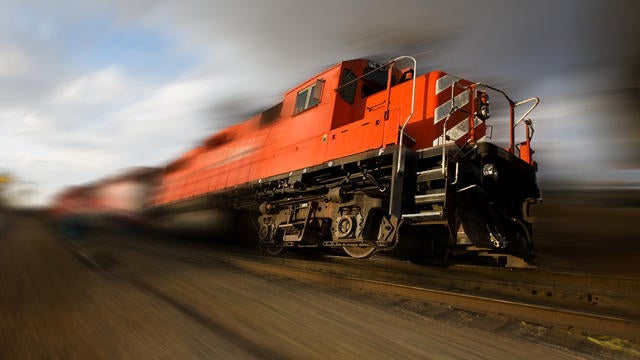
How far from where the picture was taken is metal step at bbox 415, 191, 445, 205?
15.5 feet

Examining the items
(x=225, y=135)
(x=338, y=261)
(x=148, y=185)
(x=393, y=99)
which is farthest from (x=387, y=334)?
(x=148, y=185)

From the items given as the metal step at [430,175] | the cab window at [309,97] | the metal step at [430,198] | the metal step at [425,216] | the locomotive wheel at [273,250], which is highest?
the cab window at [309,97]

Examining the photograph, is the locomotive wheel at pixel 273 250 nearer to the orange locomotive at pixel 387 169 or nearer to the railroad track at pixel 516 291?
the orange locomotive at pixel 387 169

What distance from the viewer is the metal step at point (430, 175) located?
15.8 ft

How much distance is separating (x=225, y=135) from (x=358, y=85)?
5.66 m

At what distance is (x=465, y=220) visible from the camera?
4.98 m

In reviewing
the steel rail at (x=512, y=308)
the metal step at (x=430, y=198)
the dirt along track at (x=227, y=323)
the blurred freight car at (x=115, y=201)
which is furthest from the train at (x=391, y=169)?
the blurred freight car at (x=115, y=201)

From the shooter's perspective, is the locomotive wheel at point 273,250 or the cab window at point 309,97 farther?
the locomotive wheel at point 273,250

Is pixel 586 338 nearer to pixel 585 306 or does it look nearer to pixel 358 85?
pixel 585 306

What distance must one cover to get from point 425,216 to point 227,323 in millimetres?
2756

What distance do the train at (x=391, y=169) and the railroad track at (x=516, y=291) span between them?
45 centimetres

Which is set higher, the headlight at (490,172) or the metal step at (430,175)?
the headlight at (490,172)

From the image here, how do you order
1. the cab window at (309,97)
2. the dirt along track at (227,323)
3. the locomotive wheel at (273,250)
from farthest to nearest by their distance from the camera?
the locomotive wheel at (273,250) < the cab window at (309,97) < the dirt along track at (227,323)

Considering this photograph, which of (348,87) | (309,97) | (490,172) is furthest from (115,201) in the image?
(490,172)
